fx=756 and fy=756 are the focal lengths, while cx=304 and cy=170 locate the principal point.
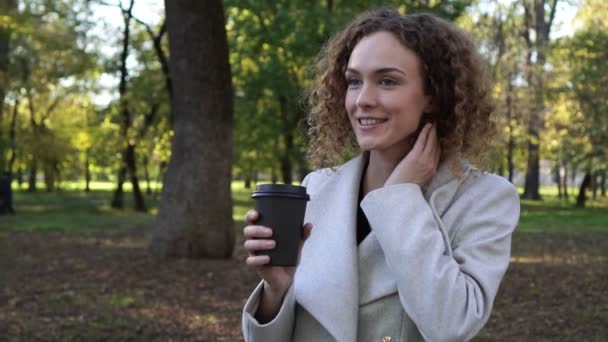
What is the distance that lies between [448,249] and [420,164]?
0.83ft

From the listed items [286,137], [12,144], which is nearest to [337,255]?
[12,144]

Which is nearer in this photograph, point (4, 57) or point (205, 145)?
point (205, 145)

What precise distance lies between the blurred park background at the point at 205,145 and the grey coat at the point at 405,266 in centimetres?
46

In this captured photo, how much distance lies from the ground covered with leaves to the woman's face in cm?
490

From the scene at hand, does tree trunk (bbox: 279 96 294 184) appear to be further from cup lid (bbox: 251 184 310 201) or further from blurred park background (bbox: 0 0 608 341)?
cup lid (bbox: 251 184 310 201)

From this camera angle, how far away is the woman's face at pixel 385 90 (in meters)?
2.09

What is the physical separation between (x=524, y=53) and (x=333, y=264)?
30.4 m

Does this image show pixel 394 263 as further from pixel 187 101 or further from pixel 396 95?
pixel 187 101

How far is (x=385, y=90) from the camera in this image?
6.88ft

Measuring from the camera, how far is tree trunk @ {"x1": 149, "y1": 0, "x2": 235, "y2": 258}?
1007 centimetres

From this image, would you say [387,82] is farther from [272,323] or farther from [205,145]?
[205,145]

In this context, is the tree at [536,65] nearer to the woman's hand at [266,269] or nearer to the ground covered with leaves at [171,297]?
the ground covered with leaves at [171,297]

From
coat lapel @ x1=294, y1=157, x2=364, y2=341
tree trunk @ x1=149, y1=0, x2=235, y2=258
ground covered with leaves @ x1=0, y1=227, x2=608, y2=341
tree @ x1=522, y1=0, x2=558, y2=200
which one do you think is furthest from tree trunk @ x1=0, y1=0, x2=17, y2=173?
tree @ x1=522, y1=0, x2=558, y2=200

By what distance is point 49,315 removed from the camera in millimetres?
7355
